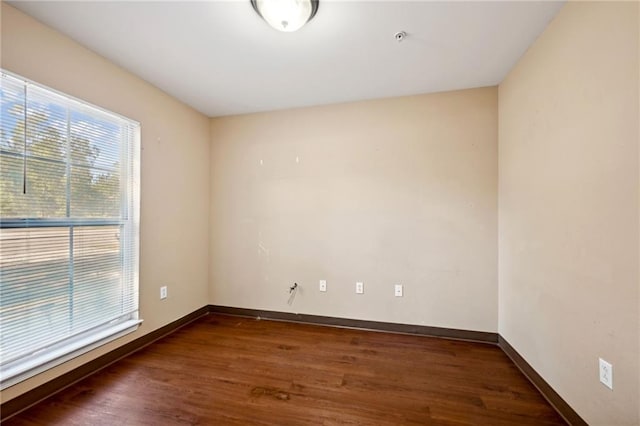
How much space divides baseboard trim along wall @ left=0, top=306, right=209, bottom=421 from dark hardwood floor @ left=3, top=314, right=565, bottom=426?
0.05m

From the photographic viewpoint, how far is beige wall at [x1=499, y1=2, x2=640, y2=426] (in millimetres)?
1161

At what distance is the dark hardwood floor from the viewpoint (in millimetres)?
1546

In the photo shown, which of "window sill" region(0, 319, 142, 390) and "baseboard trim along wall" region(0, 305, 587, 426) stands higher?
"window sill" region(0, 319, 142, 390)

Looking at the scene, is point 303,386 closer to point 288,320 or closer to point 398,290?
point 288,320

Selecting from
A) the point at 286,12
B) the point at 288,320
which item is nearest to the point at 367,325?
the point at 288,320

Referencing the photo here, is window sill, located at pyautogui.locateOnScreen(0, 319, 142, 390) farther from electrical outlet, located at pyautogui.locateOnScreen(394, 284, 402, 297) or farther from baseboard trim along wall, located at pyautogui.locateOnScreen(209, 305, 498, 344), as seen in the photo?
→ electrical outlet, located at pyautogui.locateOnScreen(394, 284, 402, 297)

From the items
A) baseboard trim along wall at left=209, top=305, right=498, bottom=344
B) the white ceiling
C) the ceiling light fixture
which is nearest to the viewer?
the ceiling light fixture

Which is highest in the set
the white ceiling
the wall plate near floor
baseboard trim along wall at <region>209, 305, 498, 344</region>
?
the white ceiling

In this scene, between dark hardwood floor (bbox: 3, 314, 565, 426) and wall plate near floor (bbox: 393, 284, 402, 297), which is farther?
wall plate near floor (bbox: 393, 284, 402, 297)

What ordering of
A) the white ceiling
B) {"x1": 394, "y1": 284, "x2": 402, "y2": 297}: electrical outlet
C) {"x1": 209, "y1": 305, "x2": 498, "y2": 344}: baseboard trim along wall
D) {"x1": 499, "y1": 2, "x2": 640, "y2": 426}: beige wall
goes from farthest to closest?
{"x1": 394, "y1": 284, "x2": 402, "y2": 297}: electrical outlet, {"x1": 209, "y1": 305, "x2": 498, "y2": 344}: baseboard trim along wall, the white ceiling, {"x1": 499, "y1": 2, "x2": 640, "y2": 426}: beige wall

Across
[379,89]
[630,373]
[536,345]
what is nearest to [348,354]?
[536,345]

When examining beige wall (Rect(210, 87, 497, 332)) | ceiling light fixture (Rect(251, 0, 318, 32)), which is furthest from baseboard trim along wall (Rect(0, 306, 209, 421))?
ceiling light fixture (Rect(251, 0, 318, 32))

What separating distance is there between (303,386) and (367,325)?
3.64 ft

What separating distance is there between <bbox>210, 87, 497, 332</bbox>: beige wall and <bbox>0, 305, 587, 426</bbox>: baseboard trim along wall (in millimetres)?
81
